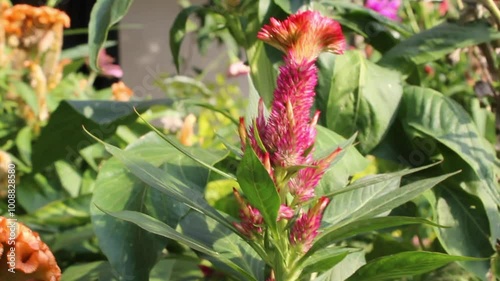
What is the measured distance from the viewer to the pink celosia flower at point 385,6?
1.95m

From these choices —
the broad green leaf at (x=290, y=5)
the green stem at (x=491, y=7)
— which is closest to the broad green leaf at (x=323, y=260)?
the broad green leaf at (x=290, y=5)

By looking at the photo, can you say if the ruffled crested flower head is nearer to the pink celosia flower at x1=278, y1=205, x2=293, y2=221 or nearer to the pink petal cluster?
the pink petal cluster

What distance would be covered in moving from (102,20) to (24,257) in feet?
1.17

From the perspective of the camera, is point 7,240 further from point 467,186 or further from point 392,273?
point 467,186

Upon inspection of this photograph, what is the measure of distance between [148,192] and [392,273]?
0.40 metres

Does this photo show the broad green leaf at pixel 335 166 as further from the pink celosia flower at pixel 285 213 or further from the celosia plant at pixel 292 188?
the pink celosia flower at pixel 285 213

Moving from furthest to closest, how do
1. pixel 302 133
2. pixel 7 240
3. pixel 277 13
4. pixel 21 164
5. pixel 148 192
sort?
pixel 21 164 < pixel 277 13 < pixel 148 192 < pixel 7 240 < pixel 302 133

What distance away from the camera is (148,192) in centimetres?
110

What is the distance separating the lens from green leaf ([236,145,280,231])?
0.74 m

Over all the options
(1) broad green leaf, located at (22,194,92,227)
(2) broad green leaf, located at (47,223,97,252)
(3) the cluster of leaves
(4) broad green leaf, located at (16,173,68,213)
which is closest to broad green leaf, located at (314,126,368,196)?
(3) the cluster of leaves

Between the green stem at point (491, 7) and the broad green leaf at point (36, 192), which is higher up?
the green stem at point (491, 7)

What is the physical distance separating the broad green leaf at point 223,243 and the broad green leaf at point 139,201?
39 millimetres

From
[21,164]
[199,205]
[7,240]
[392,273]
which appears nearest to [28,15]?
[21,164]

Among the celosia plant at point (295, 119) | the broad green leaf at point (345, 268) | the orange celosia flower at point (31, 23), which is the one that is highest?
the celosia plant at point (295, 119)
